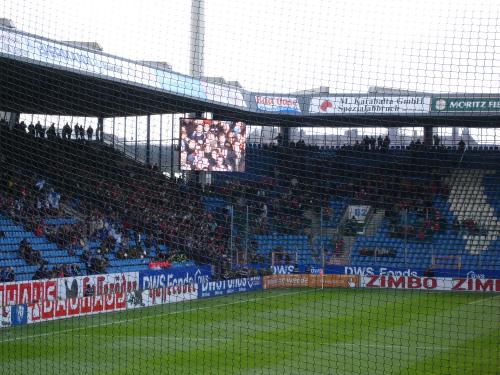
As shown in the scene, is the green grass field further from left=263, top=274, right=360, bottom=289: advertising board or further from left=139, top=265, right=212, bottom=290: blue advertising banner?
left=263, top=274, right=360, bottom=289: advertising board

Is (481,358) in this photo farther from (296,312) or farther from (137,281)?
(137,281)

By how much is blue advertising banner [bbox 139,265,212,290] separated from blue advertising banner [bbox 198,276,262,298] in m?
0.22

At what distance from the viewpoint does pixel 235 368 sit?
12.2 metres

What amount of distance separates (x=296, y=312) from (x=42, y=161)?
25.9 ft

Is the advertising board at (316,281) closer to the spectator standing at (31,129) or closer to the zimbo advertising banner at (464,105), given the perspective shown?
the spectator standing at (31,129)

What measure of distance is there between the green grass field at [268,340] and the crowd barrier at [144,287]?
26 centimetres

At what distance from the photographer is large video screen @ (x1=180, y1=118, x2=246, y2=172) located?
14.8 m

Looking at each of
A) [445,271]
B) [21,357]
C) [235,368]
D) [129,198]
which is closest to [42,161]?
[129,198]

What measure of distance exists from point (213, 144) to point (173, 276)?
3.18 meters

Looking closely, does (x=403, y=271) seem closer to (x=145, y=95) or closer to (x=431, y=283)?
(x=431, y=283)

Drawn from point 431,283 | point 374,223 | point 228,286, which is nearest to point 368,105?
point 374,223

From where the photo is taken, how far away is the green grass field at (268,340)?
1211 centimetres

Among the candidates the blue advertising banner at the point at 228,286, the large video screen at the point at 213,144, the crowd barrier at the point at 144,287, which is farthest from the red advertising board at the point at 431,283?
the large video screen at the point at 213,144

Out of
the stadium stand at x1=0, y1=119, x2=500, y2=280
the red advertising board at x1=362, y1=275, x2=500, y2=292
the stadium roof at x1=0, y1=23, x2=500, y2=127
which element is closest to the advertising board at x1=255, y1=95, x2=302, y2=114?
the stadium roof at x1=0, y1=23, x2=500, y2=127
